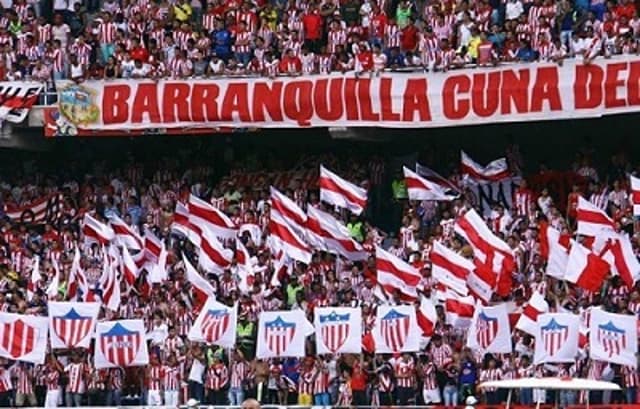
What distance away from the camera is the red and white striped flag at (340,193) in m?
41.9

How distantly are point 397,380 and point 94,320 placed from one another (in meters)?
4.99

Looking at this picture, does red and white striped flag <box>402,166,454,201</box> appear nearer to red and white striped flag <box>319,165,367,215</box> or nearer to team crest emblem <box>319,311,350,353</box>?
red and white striped flag <box>319,165,367,215</box>

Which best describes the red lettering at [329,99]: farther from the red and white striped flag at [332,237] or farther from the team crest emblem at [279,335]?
the team crest emblem at [279,335]

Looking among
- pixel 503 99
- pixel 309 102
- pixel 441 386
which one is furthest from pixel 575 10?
pixel 441 386

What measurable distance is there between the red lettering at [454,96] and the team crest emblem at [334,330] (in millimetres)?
5591

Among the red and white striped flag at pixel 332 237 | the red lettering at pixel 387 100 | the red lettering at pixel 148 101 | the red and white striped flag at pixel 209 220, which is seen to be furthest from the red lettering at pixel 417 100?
the red lettering at pixel 148 101

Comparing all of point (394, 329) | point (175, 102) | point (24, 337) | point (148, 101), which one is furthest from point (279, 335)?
point (148, 101)

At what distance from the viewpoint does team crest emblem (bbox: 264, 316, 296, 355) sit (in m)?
39.0

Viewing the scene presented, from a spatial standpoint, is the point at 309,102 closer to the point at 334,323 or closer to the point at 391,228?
the point at 391,228

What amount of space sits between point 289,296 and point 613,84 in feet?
20.6

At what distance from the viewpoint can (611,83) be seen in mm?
41125

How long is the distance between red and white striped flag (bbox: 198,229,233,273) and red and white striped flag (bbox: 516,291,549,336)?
589cm

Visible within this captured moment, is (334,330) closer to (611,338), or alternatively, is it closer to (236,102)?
(611,338)

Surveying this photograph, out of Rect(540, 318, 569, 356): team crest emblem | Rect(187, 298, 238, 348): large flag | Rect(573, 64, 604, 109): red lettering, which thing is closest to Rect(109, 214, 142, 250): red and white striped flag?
Rect(187, 298, 238, 348): large flag
